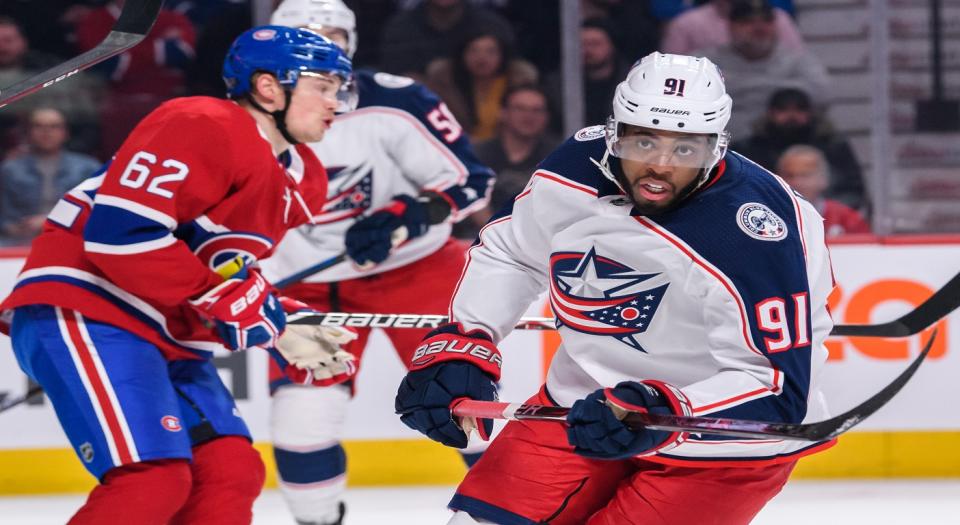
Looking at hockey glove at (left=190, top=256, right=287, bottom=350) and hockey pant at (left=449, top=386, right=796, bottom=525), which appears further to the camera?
hockey glove at (left=190, top=256, right=287, bottom=350)

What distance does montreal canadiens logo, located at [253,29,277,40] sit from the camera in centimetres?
282

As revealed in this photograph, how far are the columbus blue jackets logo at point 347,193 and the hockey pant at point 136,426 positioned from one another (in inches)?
43.3

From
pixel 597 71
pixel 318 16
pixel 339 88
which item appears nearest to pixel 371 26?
pixel 597 71

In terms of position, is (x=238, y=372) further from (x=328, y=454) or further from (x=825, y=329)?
(x=825, y=329)

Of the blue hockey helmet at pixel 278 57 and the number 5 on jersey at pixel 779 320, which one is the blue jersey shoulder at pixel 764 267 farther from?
the blue hockey helmet at pixel 278 57

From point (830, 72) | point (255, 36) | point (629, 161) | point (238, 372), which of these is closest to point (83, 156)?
point (238, 372)

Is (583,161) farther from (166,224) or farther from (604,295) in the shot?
(166,224)

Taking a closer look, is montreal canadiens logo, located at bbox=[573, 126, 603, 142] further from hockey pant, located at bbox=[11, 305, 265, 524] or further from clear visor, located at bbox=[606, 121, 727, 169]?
hockey pant, located at bbox=[11, 305, 265, 524]

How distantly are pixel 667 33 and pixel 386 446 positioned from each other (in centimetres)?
159

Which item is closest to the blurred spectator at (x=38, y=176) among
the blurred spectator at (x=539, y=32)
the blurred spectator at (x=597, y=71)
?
the blurred spectator at (x=539, y=32)

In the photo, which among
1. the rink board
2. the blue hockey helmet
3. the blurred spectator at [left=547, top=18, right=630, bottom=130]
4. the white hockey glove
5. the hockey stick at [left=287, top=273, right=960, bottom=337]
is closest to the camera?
the hockey stick at [left=287, top=273, right=960, bottom=337]

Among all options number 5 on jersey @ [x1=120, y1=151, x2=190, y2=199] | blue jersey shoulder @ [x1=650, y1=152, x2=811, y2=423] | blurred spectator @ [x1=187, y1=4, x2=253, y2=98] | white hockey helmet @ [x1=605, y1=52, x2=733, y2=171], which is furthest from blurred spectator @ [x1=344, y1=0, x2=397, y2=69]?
blue jersey shoulder @ [x1=650, y1=152, x2=811, y2=423]

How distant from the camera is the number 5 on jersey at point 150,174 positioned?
8.27 feet

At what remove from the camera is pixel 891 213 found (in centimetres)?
443
